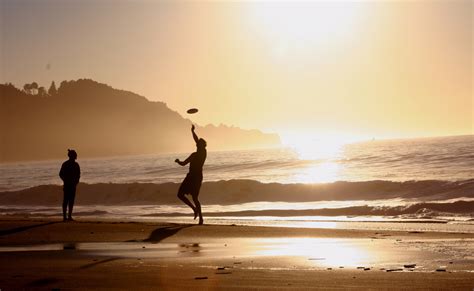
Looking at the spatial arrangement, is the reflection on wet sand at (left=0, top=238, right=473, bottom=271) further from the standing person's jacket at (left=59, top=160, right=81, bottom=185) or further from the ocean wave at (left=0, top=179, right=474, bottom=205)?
the ocean wave at (left=0, top=179, right=474, bottom=205)

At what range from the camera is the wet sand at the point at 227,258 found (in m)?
8.24

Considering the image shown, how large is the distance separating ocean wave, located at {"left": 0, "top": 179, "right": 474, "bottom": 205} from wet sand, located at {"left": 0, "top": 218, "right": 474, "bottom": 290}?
17.1m

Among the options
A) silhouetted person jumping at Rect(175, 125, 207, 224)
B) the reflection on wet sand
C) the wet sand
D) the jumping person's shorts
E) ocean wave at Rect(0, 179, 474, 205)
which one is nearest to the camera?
the wet sand

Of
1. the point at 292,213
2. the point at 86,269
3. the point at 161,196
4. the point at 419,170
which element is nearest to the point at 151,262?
the point at 86,269

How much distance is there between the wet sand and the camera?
27.0 ft

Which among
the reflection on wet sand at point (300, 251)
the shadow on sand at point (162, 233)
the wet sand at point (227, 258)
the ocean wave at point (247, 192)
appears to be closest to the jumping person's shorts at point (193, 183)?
the shadow on sand at point (162, 233)

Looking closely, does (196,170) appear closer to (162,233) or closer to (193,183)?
(193,183)

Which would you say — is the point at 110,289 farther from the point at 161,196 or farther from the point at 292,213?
the point at 161,196

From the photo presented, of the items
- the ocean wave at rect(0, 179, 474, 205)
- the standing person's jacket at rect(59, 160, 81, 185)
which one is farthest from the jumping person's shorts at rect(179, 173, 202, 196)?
the ocean wave at rect(0, 179, 474, 205)

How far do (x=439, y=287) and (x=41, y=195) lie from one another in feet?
108

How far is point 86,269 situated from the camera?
366 inches

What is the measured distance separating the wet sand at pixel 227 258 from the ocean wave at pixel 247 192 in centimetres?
1710

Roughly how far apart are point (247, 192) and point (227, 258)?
81.3ft

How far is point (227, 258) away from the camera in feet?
34.3
